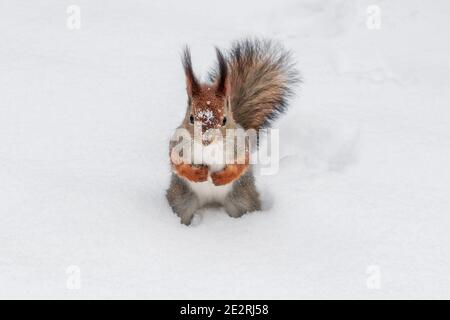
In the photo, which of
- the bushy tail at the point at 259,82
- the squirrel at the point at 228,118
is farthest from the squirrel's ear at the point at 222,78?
the bushy tail at the point at 259,82

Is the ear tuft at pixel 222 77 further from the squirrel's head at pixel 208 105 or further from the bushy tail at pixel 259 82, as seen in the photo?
the bushy tail at pixel 259 82

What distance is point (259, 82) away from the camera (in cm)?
262

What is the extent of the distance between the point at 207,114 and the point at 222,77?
137 mm

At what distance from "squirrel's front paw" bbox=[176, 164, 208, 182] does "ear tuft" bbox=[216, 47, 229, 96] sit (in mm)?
289

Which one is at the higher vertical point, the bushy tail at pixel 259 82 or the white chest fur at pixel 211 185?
the bushy tail at pixel 259 82

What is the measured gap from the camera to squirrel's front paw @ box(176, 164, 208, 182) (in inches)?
89.0

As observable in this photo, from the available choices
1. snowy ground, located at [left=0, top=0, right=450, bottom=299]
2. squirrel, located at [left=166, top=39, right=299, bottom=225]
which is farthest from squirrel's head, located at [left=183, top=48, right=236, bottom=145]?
snowy ground, located at [left=0, top=0, right=450, bottom=299]

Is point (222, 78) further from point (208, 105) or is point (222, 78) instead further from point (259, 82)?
point (259, 82)

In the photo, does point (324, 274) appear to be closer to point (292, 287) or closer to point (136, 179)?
point (292, 287)

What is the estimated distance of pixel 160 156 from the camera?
9.29ft

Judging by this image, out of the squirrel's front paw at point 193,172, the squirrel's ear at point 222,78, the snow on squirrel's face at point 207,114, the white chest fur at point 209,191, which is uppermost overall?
the squirrel's ear at point 222,78

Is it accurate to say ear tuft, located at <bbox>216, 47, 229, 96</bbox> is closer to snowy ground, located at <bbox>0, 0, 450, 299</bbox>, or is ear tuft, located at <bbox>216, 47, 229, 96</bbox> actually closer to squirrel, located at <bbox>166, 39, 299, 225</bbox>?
squirrel, located at <bbox>166, 39, 299, 225</bbox>

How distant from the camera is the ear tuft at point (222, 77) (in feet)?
6.94

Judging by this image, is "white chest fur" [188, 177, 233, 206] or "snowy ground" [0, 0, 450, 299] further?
"white chest fur" [188, 177, 233, 206]
